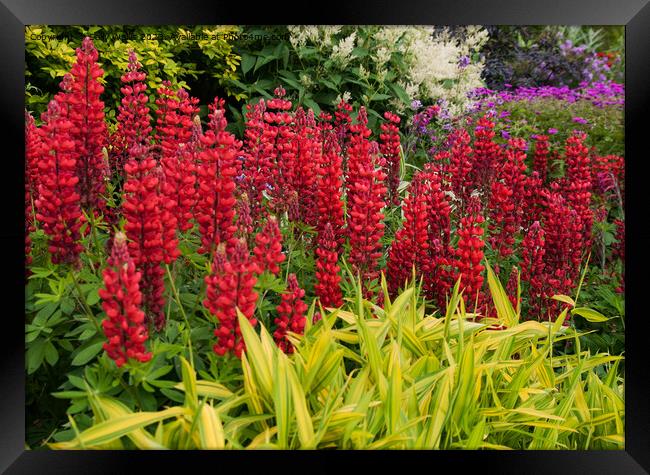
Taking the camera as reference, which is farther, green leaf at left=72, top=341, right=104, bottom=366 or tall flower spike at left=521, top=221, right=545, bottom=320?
tall flower spike at left=521, top=221, right=545, bottom=320

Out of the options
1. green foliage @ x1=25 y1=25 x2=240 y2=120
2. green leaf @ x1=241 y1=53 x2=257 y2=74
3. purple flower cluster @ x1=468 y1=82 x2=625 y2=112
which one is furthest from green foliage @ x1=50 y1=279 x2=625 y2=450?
purple flower cluster @ x1=468 y1=82 x2=625 y2=112

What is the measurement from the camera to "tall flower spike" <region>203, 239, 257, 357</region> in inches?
103

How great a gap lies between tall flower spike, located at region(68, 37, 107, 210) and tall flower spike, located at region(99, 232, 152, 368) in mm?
631

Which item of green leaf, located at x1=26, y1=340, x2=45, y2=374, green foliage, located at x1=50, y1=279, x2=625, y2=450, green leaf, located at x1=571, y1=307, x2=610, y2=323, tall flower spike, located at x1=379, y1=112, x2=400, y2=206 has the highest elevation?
tall flower spike, located at x1=379, y1=112, x2=400, y2=206

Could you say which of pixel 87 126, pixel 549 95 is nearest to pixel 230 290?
pixel 87 126

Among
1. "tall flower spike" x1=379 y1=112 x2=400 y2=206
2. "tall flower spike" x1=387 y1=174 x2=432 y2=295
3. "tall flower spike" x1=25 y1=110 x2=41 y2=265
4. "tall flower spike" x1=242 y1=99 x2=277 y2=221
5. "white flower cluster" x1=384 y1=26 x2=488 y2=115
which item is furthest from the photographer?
"white flower cluster" x1=384 y1=26 x2=488 y2=115

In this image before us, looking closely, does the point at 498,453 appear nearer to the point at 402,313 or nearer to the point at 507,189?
the point at 402,313

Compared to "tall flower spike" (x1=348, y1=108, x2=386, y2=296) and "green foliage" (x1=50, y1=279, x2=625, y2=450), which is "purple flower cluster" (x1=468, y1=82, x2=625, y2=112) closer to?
"tall flower spike" (x1=348, y1=108, x2=386, y2=296)

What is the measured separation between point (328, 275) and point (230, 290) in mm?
827

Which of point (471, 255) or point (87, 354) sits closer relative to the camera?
point (87, 354)

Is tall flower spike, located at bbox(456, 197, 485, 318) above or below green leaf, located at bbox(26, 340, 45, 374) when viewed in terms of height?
above

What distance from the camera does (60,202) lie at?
9.32ft
